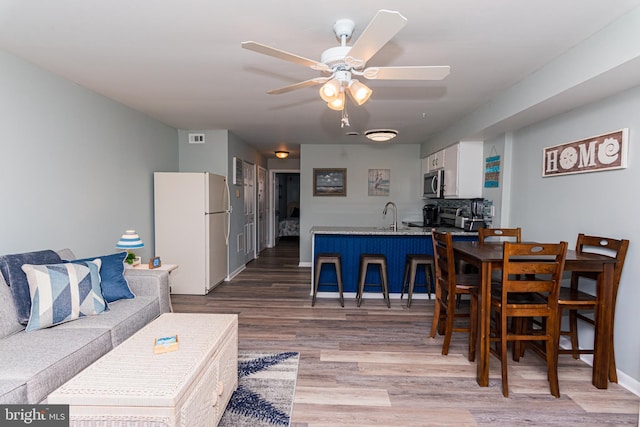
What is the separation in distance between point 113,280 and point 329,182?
416 centimetres

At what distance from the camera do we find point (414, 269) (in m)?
3.86

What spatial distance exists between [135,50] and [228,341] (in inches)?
82.4

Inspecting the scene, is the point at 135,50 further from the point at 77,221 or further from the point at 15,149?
the point at 77,221

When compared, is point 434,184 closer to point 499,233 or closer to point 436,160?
point 436,160

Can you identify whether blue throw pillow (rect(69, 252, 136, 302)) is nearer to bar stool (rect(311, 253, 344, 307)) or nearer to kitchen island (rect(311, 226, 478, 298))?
bar stool (rect(311, 253, 344, 307))

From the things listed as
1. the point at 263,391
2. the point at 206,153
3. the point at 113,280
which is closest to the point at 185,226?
the point at 206,153

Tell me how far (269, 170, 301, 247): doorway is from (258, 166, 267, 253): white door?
1.61 ft

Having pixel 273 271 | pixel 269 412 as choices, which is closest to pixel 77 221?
pixel 269 412

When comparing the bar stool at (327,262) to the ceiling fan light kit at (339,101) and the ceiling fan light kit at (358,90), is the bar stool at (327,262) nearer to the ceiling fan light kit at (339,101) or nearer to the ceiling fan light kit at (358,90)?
the ceiling fan light kit at (339,101)

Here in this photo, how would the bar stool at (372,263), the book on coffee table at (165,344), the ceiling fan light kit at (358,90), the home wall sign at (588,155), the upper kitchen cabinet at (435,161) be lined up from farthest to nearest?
the upper kitchen cabinet at (435,161), the bar stool at (372,263), the home wall sign at (588,155), the ceiling fan light kit at (358,90), the book on coffee table at (165,344)

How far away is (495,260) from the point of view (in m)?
2.21

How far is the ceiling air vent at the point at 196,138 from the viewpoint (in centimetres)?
502

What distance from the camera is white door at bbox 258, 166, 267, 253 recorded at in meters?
7.37

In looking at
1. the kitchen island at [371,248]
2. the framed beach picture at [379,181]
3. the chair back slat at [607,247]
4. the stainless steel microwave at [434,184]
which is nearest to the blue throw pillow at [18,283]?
the kitchen island at [371,248]
